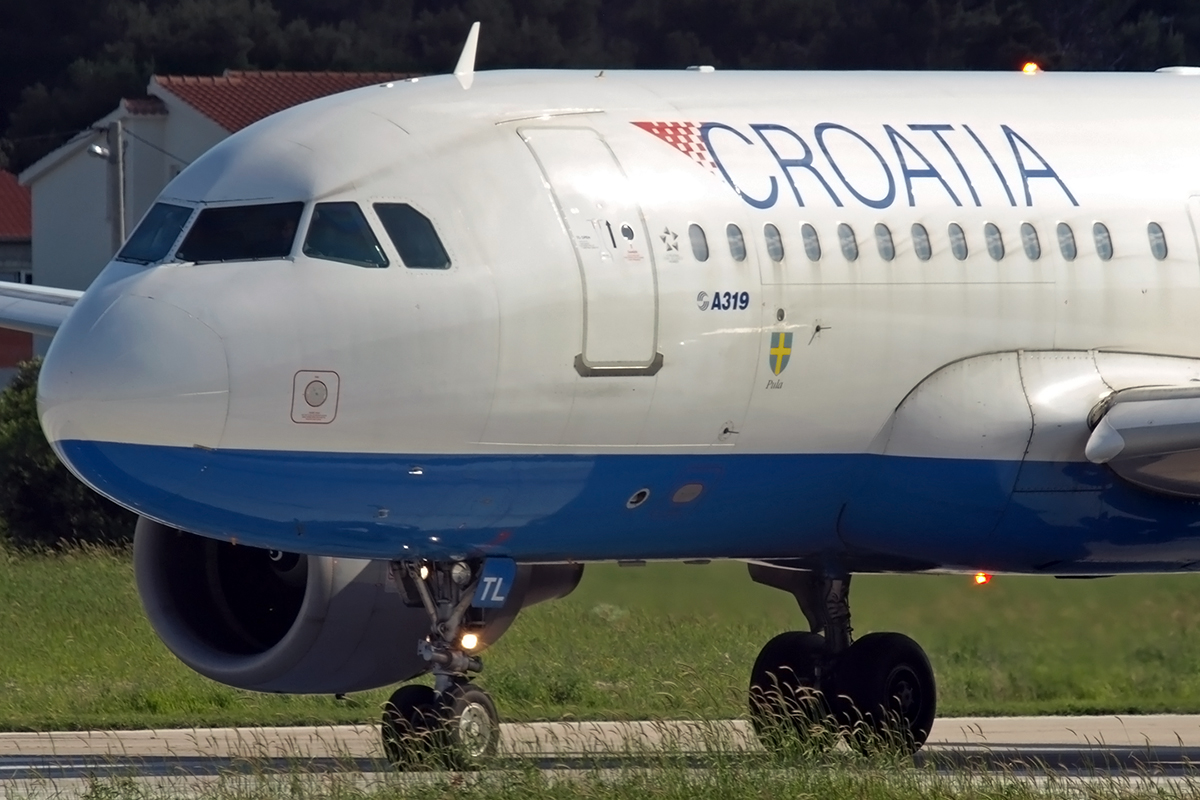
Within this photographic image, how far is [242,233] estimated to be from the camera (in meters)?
13.2

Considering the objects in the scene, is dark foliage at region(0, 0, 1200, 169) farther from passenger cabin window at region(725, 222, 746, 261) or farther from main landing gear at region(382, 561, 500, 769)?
main landing gear at region(382, 561, 500, 769)

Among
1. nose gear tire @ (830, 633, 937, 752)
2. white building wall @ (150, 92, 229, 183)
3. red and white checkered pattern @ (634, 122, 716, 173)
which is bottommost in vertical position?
nose gear tire @ (830, 633, 937, 752)

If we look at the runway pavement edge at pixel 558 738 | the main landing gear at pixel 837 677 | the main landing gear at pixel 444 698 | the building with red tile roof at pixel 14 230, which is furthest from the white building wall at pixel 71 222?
the main landing gear at pixel 444 698

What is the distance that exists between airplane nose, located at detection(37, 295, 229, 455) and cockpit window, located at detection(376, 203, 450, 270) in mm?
1285

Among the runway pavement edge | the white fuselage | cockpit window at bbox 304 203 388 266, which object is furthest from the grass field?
cockpit window at bbox 304 203 388 266

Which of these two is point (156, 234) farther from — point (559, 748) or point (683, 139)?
point (559, 748)

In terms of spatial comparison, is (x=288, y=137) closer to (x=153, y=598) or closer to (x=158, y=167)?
(x=153, y=598)

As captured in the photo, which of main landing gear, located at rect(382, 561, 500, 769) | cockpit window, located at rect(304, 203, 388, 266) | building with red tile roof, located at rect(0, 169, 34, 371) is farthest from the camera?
building with red tile roof, located at rect(0, 169, 34, 371)

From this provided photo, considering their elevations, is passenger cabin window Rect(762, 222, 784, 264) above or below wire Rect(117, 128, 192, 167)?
above

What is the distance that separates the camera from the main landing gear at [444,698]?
44.3 ft

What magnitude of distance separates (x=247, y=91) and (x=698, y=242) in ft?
153

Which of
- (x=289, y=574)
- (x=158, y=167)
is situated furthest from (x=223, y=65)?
(x=289, y=574)

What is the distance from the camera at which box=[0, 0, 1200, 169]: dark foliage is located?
56656mm

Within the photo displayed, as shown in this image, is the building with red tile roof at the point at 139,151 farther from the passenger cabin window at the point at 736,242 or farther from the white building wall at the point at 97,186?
the passenger cabin window at the point at 736,242
